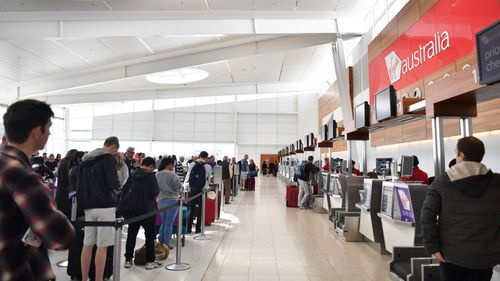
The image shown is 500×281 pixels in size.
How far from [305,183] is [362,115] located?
473cm

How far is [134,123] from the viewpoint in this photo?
28.6 m

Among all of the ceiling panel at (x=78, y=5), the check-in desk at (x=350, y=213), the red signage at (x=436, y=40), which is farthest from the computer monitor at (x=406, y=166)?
the ceiling panel at (x=78, y=5)

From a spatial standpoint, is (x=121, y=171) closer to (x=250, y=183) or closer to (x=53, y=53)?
(x=53, y=53)

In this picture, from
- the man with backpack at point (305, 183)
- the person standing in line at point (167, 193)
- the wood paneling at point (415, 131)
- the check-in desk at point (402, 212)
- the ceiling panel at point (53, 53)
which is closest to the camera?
the check-in desk at point (402, 212)

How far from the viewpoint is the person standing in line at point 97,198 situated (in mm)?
3361

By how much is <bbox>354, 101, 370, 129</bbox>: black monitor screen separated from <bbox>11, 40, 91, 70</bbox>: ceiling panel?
405 inches

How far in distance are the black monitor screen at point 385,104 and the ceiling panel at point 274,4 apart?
5.86 meters

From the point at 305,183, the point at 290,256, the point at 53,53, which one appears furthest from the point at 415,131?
the point at 53,53

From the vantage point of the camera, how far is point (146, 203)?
13.9ft

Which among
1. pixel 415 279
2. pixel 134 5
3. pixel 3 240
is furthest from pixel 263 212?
pixel 3 240

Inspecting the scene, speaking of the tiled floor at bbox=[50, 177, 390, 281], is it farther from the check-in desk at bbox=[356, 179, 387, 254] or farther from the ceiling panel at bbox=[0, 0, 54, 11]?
the ceiling panel at bbox=[0, 0, 54, 11]

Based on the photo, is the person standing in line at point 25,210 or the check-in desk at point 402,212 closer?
the person standing in line at point 25,210

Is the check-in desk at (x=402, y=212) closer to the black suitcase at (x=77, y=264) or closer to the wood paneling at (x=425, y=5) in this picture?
the black suitcase at (x=77, y=264)

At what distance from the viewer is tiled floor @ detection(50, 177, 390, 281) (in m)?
4.06
